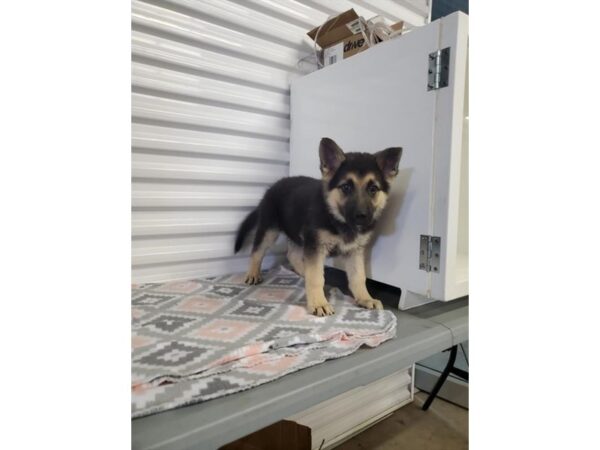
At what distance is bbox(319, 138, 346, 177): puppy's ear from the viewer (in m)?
0.89

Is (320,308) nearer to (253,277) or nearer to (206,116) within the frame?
(253,277)

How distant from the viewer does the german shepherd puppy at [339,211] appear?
0.88 metres

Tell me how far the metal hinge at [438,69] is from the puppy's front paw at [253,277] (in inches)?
29.6

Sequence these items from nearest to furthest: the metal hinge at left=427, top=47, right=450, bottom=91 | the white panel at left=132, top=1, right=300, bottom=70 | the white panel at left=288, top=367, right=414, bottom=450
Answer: the metal hinge at left=427, top=47, right=450, bottom=91 → the white panel at left=132, top=1, right=300, bottom=70 → the white panel at left=288, top=367, right=414, bottom=450

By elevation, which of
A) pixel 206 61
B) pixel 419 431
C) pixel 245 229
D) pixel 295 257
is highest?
pixel 206 61

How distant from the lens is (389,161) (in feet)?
2.92

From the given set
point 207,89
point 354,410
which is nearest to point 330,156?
point 207,89

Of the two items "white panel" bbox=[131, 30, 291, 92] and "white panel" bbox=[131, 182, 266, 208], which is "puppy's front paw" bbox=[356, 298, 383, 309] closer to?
"white panel" bbox=[131, 182, 266, 208]

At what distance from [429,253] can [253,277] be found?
0.57m

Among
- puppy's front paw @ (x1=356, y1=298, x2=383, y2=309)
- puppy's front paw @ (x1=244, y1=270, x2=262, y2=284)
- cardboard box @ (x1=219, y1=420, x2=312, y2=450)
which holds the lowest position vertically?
cardboard box @ (x1=219, y1=420, x2=312, y2=450)

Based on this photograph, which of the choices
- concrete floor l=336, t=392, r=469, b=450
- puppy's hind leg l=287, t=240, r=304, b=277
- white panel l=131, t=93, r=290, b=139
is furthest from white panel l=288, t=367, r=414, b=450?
white panel l=131, t=93, r=290, b=139

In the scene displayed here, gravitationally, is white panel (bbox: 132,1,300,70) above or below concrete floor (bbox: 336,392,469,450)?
above

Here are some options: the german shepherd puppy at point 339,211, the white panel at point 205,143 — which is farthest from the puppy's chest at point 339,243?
the white panel at point 205,143
